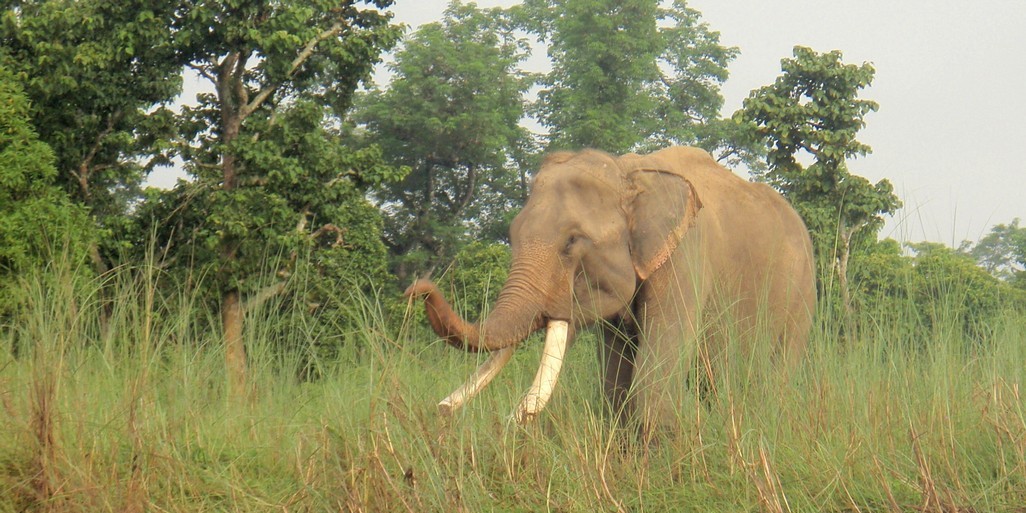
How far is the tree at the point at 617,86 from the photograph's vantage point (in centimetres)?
2997

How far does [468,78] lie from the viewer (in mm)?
32844

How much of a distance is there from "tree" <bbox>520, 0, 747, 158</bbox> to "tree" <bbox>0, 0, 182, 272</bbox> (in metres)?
11.7

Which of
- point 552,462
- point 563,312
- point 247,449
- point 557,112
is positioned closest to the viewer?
point 552,462

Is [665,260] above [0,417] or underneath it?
above

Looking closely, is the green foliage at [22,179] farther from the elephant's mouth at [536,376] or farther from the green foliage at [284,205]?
the elephant's mouth at [536,376]

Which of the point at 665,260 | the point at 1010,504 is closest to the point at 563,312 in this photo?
the point at 665,260

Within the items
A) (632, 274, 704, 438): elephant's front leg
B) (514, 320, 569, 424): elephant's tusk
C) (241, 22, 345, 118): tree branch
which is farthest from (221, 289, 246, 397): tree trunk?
(241, 22, 345, 118): tree branch

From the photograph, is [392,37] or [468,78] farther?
[468,78]

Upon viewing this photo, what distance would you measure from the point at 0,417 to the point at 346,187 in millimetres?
14943

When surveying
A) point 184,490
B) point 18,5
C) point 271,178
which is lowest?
point 184,490

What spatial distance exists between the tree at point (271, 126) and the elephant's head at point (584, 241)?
11249mm

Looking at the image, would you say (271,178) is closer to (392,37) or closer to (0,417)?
(392,37)

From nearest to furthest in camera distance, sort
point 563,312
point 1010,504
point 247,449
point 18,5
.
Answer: point 1010,504, point 247,449, point 563,312, point 18,5

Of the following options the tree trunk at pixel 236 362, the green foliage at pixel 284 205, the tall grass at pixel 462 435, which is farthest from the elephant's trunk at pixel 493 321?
the green foliage at pixel 284 205
